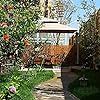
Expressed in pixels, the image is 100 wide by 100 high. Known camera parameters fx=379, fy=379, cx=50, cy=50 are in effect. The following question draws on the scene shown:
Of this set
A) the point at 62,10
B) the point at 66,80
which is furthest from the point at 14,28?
the point at 62,10

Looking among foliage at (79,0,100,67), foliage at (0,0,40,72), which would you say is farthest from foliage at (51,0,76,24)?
foliage at (0,0,40,72)

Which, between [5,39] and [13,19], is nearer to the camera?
[5,39]

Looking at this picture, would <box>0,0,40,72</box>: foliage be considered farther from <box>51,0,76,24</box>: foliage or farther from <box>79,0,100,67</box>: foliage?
<box>51,0,76,24</box>: foliage

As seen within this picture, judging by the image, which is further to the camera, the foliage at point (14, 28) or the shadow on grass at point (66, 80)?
the shadow on grass at point (66, 80)

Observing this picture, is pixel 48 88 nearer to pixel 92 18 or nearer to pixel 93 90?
pixel 93 90

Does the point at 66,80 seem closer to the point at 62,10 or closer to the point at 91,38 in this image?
the point at 91,38

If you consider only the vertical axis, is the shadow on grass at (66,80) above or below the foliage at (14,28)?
below

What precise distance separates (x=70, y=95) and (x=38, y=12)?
126 inches

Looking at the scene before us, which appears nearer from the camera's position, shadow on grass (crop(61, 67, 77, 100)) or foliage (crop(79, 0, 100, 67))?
shadow on grass (crop(61, 67, 77, 100))

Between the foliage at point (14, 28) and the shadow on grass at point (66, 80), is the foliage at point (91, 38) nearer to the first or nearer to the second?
the shadow on grass at point (66, 80)

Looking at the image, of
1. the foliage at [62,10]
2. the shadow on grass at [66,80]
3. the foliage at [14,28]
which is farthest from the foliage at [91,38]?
the foliage at [62,10]

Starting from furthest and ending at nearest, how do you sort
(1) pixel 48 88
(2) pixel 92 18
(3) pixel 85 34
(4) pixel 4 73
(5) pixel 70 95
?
(3) pixel 85 34 < (2) pixel 92 18 < (1) pixel 48 88 < (5) pixel 70 95 < (4) pixel 4 73

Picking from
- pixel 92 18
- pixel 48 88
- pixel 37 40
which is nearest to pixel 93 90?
pixel 48 88

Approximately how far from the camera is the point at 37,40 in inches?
401
